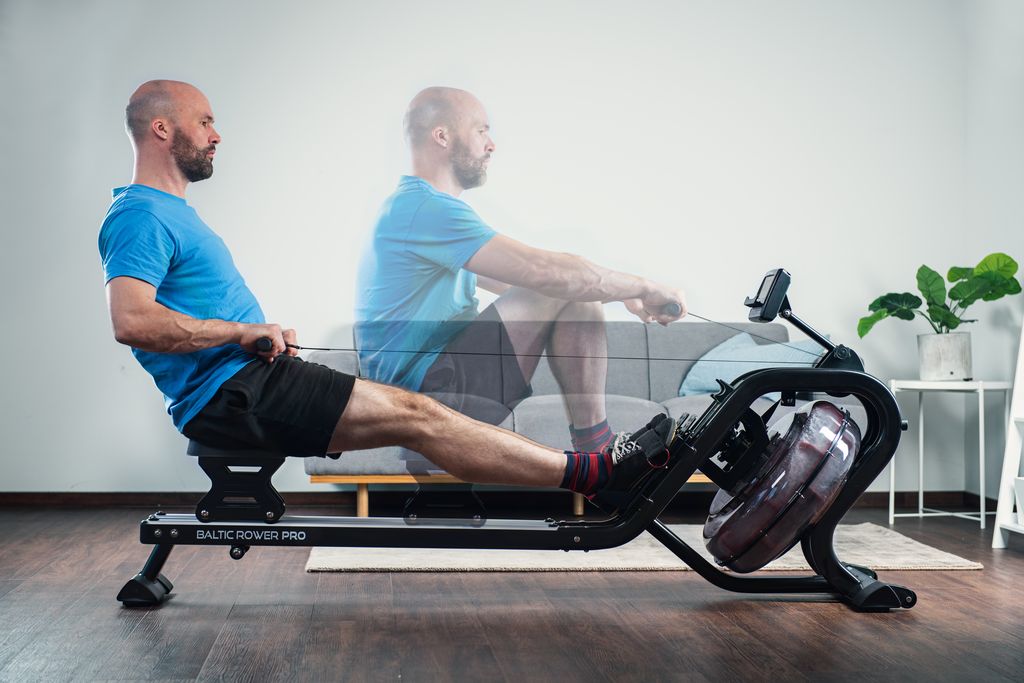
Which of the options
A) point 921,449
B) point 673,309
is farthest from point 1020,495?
point 673,309

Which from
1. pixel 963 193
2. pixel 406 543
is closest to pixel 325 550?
pixel 406 543

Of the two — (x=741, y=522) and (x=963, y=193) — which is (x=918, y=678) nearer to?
(x=741, y=522)

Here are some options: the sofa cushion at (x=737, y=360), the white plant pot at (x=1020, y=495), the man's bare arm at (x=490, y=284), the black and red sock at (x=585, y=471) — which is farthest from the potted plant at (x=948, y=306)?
the black and red sock at (x=585, y=471)

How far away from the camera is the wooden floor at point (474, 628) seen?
1745mm

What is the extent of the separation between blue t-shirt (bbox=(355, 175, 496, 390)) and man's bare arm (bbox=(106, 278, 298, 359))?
53cm

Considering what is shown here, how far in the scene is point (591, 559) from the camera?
2828 mm

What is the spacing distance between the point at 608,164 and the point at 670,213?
341mm

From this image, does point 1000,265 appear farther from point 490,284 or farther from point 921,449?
point 490,284

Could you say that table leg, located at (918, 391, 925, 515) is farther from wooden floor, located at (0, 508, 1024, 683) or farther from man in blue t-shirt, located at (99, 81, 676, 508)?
man in blue t-shirt, located at (99, 81, 676, 508)

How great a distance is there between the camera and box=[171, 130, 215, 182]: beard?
2.18m

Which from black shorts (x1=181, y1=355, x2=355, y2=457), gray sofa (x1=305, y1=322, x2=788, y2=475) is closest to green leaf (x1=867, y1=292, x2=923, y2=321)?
gray sofa (x1=305, y1=322, x2=788, y2=475)

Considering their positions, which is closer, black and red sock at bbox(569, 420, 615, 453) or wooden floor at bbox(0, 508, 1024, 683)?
wooden floor at bbox(0, 508, 1024, 683)

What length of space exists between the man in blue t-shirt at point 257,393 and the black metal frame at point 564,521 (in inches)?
2.5

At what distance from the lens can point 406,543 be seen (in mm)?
2047
